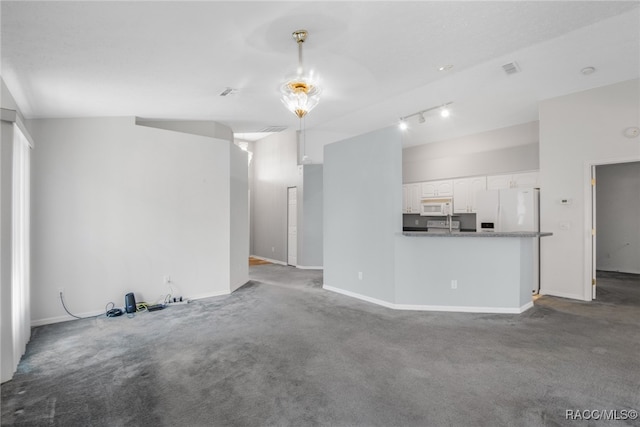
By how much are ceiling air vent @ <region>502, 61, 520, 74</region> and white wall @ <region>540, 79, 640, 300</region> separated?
66.4 inches

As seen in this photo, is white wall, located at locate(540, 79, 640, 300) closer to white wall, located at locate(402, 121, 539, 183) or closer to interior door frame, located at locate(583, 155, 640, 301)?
interior door frame, located at locate(583, 155, 640, 301)

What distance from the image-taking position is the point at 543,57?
3.73 meters

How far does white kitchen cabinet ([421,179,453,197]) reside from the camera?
7.35 meters

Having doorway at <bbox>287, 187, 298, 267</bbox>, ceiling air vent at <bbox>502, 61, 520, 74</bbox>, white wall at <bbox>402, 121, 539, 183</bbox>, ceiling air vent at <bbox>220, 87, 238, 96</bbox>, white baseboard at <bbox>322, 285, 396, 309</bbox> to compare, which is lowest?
white baseboard at <bbox>322, 285, 396, 309</bbox>

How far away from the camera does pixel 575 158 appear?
4918mm

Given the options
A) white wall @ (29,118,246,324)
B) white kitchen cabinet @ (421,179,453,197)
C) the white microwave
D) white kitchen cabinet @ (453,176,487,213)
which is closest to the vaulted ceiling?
white wall @ (29,118,246,324)

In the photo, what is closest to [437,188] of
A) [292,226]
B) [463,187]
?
[463,187]

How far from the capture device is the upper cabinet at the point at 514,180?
6.05 meters

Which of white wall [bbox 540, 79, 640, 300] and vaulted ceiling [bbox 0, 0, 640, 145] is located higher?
vaulted ceiling [bbox 0, 0, 640, 145]

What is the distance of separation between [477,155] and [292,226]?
15.5 feet

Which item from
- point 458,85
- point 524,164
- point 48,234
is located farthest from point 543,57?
point 48,234

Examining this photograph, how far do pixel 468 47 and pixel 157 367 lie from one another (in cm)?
443

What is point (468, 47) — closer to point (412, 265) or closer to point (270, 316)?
point (412, 265)

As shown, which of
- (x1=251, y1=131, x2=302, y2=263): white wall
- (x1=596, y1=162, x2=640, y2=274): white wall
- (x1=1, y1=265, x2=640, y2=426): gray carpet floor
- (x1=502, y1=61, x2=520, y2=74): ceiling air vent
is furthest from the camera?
(x1=251, y1=131, x2=302, y2=263): white wall
